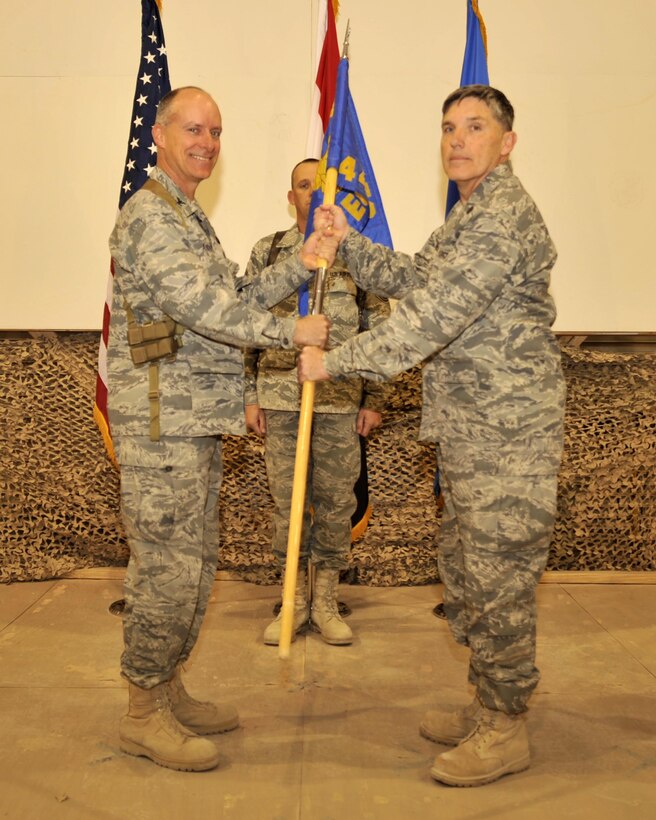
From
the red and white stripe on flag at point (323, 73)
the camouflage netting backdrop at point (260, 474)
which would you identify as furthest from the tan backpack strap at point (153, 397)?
the camouflage netting backdrop at point (260, 474)

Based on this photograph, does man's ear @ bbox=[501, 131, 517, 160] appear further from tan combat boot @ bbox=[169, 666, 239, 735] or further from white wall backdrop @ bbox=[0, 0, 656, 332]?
tan combat boot @ bbox=[169, 666, 239, 735]

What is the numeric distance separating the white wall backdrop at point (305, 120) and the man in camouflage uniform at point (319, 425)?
28.1 inches

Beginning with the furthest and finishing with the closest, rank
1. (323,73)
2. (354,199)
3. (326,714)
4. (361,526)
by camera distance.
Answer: (361,526) < (323,73) < (354,199) < (326,714)

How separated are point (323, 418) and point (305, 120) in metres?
1.54

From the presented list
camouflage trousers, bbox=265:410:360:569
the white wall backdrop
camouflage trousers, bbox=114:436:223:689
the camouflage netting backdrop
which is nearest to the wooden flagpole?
camouflage trousers, bbox=114:436:223:689

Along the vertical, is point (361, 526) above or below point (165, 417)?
below

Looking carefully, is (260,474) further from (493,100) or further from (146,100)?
(493,100)

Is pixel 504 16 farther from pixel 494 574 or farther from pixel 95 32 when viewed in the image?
pixel 494 574

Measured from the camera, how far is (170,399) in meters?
2.62

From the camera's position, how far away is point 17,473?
4539 millimetres

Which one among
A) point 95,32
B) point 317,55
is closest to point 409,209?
point 317,55

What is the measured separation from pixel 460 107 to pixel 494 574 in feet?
4.39

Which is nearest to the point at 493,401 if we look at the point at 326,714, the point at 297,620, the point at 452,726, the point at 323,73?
the point at 452,726

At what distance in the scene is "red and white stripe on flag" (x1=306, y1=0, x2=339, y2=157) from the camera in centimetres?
388
